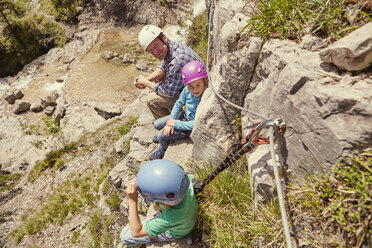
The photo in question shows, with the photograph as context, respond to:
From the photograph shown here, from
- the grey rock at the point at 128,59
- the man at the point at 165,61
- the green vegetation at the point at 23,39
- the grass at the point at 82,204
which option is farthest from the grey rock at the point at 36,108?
the man at the point at 165,61

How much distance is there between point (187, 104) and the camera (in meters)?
4.56

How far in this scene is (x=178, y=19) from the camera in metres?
19.1

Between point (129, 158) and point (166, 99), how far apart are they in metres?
1.96

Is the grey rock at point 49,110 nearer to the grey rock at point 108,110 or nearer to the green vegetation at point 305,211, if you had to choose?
the grey rock at point 108,110

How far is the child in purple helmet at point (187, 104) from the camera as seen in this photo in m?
4.11

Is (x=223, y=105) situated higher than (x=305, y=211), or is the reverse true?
(x=223, y=105)

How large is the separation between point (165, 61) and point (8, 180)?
35.1 feet

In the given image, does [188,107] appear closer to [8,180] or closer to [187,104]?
[187,104]

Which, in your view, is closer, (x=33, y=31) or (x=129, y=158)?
(x=129, y=158)

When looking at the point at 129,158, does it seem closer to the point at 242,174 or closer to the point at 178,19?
the point at 242,174

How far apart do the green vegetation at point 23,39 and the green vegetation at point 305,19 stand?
23.9m

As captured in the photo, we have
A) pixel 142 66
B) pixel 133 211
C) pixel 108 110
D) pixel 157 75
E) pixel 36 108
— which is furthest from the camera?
pixel 36 108

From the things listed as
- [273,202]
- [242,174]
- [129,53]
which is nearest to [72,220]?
[242,174]

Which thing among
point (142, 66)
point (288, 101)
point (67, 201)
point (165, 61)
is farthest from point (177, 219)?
point (142, 66)
